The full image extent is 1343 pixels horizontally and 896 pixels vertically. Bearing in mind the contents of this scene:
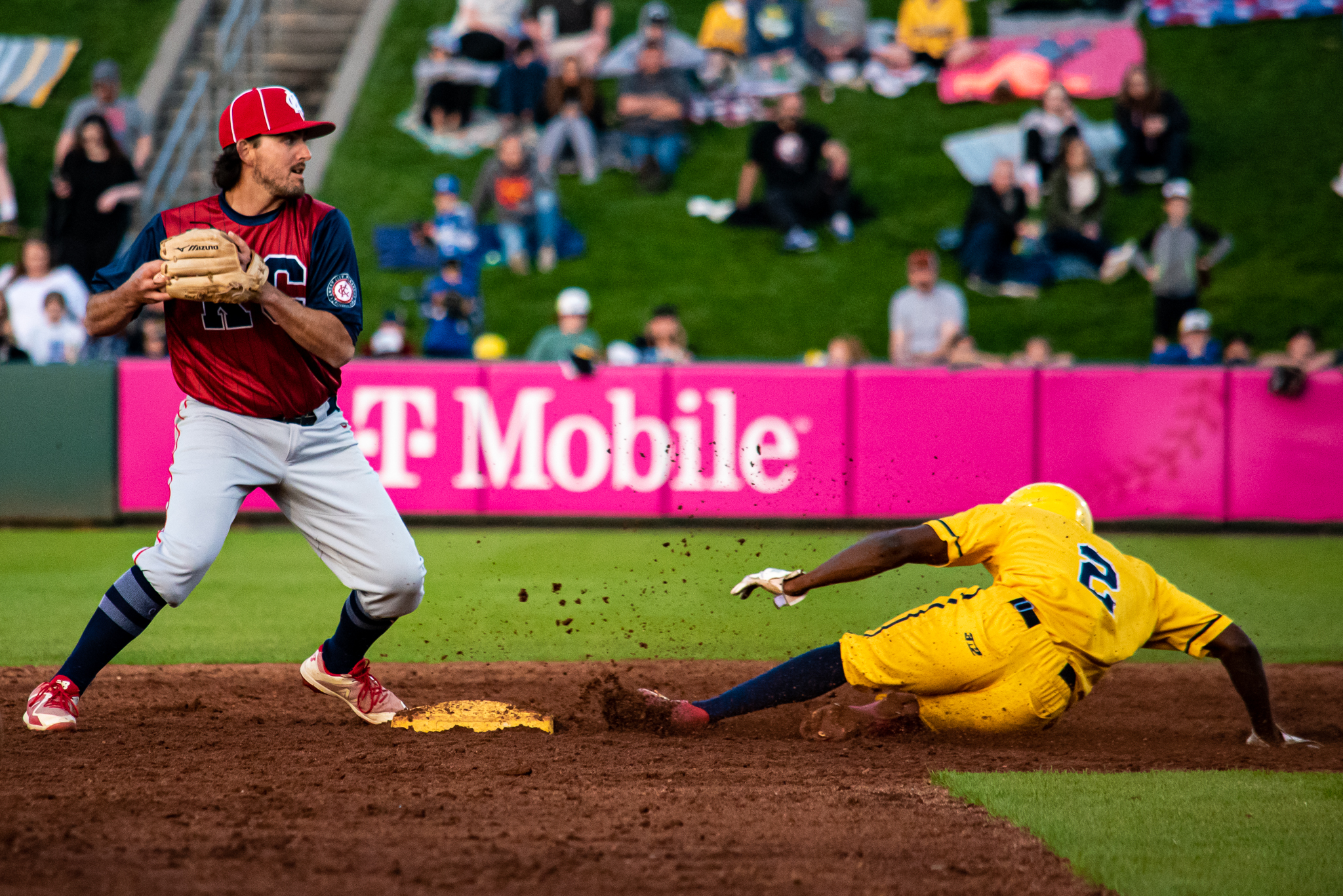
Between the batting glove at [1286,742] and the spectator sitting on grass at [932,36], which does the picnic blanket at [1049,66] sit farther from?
the batting glove at [1286,742]

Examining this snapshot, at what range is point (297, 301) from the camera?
4637 mm

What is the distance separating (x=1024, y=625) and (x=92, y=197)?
1253 cm

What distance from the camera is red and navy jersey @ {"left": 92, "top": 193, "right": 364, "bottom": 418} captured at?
473 centimetres

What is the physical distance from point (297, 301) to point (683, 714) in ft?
6.66

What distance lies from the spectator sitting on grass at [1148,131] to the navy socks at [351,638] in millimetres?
13576

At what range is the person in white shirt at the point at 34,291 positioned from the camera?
12.4 metres

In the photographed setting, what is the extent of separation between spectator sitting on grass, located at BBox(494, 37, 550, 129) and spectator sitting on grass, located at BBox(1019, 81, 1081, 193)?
19.2 ft

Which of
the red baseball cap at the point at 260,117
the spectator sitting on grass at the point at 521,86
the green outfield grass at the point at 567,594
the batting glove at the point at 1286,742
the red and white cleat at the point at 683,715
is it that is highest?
the spectator sitting on grass at the point at 521,86

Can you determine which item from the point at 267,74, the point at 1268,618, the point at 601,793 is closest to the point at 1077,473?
the point at 1268,618

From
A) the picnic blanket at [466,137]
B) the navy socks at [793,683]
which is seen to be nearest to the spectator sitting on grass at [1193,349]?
the navy socks at [793,683]

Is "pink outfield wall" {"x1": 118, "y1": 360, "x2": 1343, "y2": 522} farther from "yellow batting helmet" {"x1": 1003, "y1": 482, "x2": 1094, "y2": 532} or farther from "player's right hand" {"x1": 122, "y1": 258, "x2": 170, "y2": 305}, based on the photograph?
"player's right hand" {"x1": 122, "y1": 258, "x2": 170, "y2": 305}

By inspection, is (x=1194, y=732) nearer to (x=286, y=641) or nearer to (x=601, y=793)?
(x=601, y=793)

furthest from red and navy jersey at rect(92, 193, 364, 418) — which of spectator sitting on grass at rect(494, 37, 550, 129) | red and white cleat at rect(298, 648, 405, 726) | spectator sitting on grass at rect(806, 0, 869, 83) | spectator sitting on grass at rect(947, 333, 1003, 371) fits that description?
spectator sitting on grass at rect(806, 0, 869, 83)

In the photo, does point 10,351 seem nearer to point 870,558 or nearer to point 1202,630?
point 870,558
